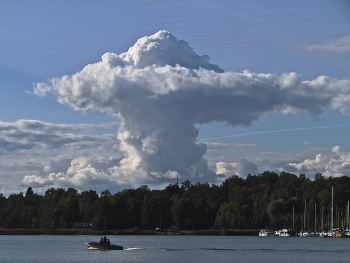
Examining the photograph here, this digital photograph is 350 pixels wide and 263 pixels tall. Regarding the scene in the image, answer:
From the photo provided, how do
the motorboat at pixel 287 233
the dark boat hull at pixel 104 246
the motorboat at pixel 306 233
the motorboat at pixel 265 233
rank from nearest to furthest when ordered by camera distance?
the dark boat hull at pixel 104 246 → the motorboat at pixel 287 233 → the motorboat at pixel 306 233 → the motorboat at pixel 265 233

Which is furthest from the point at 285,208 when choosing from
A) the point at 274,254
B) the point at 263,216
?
the point at 274,254

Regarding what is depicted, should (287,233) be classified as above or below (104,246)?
above

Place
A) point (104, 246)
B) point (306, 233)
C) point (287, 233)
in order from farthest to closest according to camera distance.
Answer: point (306, 233) < point (287, 233) < point (104, 246)

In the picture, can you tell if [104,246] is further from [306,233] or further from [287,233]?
[306,233]

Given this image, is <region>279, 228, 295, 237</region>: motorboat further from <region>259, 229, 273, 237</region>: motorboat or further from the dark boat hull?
the dark boat hull

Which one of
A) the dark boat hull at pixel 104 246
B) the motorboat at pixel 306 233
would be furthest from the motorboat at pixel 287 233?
the dark boat hull at pixel 104 246

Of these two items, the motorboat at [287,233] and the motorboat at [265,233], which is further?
the motorboat at [265,233]

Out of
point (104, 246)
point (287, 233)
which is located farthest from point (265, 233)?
point (104, 246)

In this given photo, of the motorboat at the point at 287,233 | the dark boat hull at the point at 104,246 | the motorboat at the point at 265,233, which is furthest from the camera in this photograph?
the motorboat at the point at 265,233

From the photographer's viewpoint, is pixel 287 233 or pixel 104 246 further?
pixel 287 233

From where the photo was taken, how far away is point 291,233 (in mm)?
179375

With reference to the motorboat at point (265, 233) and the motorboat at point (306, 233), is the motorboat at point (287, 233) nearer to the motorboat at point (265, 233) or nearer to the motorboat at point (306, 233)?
the motorboat at point (306, 233)

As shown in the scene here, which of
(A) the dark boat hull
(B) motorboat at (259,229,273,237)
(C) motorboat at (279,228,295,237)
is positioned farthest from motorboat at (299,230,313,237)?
(A) the dark boat hull

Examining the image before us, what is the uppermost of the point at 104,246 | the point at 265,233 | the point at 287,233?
the point at 287,233
